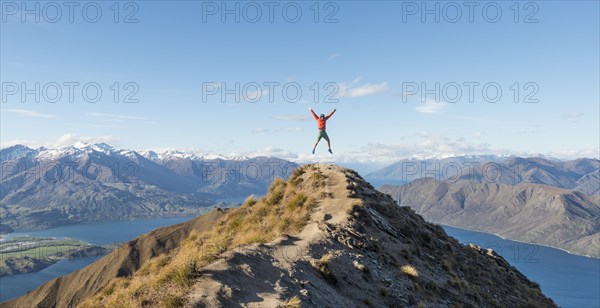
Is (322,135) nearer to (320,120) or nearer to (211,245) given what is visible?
(320,120)

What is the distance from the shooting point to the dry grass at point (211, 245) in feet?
51.6

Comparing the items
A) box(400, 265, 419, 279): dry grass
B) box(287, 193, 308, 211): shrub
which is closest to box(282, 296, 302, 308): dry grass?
box(400, 265, 419, 279): dry grass

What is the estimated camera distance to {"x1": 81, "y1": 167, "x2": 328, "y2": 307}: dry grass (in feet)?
51.6

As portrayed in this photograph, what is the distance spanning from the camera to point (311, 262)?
20.7 m

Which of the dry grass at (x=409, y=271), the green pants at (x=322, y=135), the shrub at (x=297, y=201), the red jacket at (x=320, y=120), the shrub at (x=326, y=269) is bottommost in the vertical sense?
the dry grass at (x=409, y=271)

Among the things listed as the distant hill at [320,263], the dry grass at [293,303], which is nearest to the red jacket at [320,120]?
the distant hill at [320,263]

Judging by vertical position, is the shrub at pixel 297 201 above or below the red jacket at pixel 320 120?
below

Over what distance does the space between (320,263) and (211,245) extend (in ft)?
Result: 20.1

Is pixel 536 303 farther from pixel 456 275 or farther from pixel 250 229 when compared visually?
pixel 250 229

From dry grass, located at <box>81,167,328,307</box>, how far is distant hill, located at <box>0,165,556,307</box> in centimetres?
Answer: 6

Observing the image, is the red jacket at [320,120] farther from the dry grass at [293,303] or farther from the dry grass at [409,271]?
the dry grass at [293,303]

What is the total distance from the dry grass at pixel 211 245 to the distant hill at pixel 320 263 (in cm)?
6

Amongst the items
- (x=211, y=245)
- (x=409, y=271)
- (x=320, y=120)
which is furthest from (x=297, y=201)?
(x=211, y=245)

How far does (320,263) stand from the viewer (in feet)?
68.1
